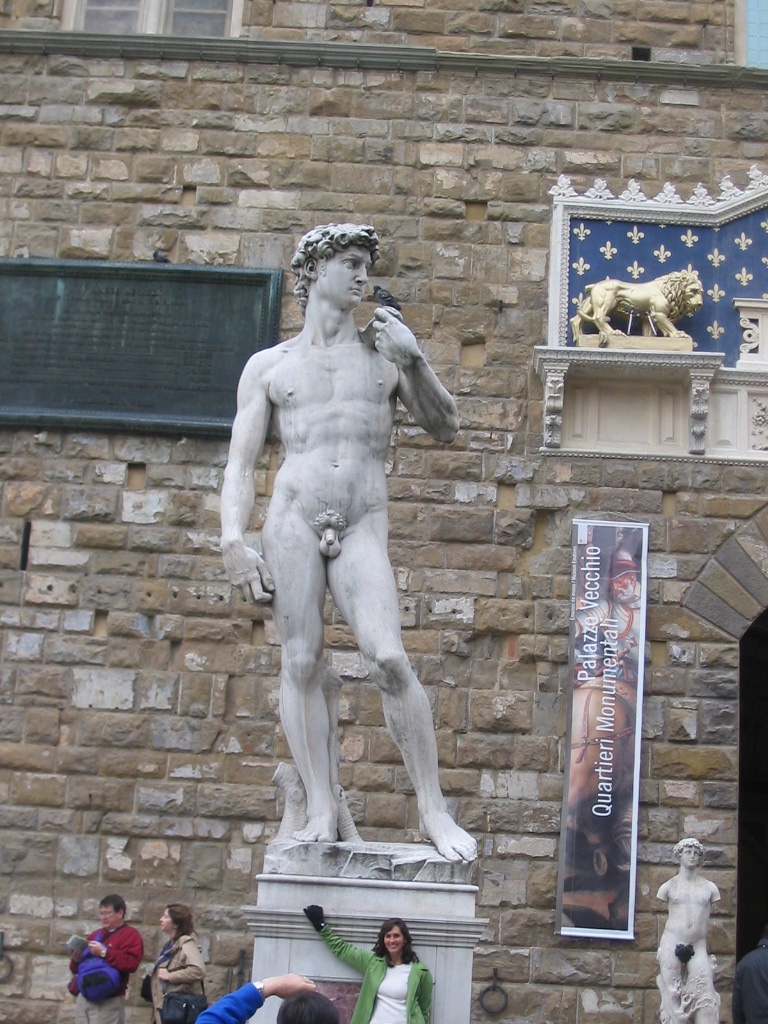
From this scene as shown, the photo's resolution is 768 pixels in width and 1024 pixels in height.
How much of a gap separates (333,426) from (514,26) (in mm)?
5742

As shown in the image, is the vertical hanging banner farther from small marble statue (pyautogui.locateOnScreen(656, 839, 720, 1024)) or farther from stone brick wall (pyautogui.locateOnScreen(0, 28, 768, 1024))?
small marble statue (pyautogui.locateOnScreen(656, 839, 720, 1024))

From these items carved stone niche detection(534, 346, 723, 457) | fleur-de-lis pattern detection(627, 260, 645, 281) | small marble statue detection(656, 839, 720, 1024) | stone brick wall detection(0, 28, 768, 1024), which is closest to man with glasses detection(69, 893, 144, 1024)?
stone brick wall detection(0, 28, 768, 1024)

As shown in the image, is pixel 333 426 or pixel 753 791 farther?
pixel 753 791

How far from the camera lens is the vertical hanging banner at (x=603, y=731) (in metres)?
9.53

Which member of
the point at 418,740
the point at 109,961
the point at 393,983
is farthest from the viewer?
the point at 109,961

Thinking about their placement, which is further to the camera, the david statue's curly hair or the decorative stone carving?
the decorative stone carving

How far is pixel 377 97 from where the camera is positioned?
10.9 m

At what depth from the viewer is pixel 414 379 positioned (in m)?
6.51

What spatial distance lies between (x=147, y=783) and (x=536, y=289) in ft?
14.0

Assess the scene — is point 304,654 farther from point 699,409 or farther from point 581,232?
point 581,232

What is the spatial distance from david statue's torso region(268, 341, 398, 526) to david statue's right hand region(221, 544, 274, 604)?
24cm

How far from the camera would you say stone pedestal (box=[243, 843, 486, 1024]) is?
19.1 ft

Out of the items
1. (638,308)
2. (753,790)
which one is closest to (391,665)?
(638,308)

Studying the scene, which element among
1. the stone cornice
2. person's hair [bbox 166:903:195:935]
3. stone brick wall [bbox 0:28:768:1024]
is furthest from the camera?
the stone cornice
